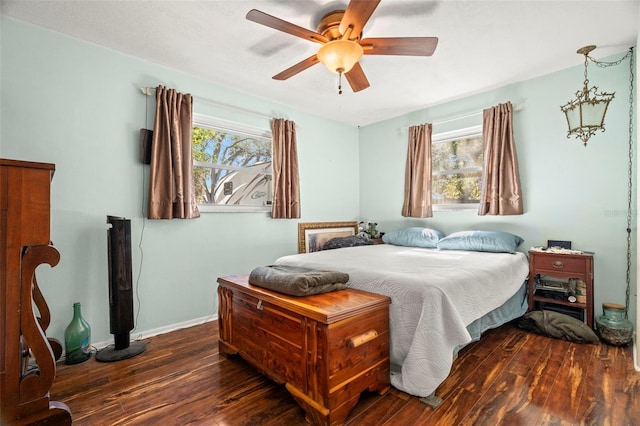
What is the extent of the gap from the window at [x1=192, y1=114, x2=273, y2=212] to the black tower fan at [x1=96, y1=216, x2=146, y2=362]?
891mm

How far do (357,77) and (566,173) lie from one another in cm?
229

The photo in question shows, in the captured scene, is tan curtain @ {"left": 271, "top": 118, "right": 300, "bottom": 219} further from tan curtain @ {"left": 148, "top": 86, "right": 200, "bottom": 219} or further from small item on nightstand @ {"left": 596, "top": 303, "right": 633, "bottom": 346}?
small item on nightstand @ {"left": 596, "top": 303, "right": 633, "bottom": 346}

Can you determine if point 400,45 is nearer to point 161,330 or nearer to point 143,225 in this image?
point 143,225

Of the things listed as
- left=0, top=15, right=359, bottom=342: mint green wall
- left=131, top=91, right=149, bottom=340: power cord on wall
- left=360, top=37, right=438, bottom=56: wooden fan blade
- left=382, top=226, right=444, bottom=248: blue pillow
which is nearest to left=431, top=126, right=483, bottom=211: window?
left=382, top=226, right=444, bottom=248: blue pillow

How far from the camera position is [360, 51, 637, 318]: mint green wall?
266cm

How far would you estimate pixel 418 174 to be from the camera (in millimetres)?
3961

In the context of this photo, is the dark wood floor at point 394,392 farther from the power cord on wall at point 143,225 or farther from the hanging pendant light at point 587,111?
the hanging pendant light at point 587,111

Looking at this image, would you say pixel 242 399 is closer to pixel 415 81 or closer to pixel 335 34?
pixel 335 34

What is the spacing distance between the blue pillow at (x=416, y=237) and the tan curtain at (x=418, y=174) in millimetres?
317

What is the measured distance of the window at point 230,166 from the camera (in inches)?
125

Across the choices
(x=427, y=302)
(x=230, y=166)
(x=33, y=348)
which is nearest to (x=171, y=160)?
(x=230, y=166)

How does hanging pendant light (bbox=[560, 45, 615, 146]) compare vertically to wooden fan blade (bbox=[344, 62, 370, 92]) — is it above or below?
below

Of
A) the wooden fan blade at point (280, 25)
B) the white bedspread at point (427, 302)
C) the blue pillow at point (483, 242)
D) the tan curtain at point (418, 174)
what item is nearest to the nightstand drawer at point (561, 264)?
the blue pillow at point (483, 242)

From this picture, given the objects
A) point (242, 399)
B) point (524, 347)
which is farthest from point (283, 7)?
point (524, 347)
